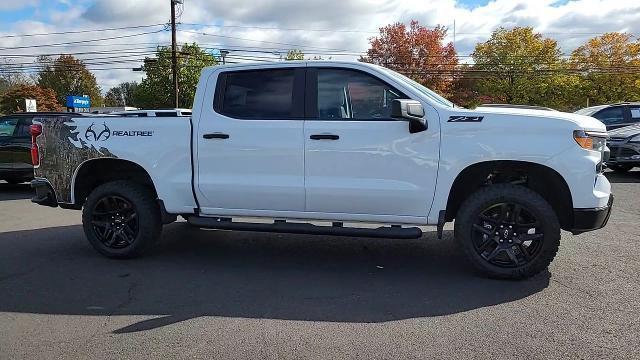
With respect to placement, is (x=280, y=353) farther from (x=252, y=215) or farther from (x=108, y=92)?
(x=108, y=92)

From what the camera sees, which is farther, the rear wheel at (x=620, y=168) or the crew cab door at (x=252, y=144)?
the rear wheel at (x=620, y=168)

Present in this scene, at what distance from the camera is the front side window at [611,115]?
46.1ft

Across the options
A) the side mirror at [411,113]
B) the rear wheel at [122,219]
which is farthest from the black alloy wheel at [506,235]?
the rear wheel at [122,219]

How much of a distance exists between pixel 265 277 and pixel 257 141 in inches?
53.5

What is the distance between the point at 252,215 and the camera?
5605 millimetres

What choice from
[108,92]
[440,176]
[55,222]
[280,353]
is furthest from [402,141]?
[108,92]

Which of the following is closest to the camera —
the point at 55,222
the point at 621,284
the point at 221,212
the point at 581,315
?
the point at 581,315

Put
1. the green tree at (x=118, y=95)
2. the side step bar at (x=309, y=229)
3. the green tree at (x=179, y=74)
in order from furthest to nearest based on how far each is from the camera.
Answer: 1. the green tree at (x=118, y=95)
2. the green tree at (x=179, y=74)
3. the side step bar at (x=309, y=229)

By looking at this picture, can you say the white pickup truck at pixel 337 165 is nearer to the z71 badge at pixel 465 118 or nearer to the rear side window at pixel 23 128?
the z71 badge at pixel 465 118

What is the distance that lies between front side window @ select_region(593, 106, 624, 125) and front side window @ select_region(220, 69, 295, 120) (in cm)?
1140

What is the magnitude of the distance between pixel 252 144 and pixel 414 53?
4969 centimetres

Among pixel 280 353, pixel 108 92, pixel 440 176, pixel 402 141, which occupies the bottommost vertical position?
pixel 280 353

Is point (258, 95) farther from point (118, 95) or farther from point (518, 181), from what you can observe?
point (118, 95)

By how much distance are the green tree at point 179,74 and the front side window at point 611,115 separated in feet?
105
